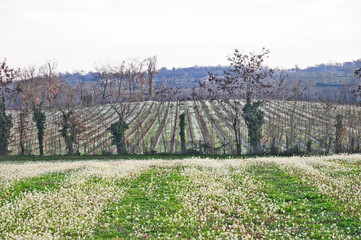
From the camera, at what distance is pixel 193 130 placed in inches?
3292

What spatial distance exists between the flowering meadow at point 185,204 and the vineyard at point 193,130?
89.7ft

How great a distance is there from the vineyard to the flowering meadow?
2735 cm

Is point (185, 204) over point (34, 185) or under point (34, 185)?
under

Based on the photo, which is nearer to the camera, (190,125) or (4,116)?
(4,116)

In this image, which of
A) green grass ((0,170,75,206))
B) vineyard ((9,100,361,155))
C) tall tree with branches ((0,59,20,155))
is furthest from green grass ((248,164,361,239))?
tall tree with branches ((0,59,20,155))

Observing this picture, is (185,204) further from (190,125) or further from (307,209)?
→ (190,125)

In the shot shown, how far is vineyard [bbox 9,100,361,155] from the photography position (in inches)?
2469

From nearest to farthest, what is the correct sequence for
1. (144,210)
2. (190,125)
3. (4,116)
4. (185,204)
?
(144,210) → (185,204) → (4,116) → (190,125)

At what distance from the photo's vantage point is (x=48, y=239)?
1463 centimetres

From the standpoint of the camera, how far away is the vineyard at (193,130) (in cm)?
6272

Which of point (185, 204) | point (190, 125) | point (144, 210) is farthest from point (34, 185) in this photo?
point (190, 125)

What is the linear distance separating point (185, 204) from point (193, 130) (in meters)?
Answer: 64.7

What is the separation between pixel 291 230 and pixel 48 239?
11950 millimetres

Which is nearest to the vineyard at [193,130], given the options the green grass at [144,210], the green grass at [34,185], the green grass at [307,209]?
the green grass at [34,185]
